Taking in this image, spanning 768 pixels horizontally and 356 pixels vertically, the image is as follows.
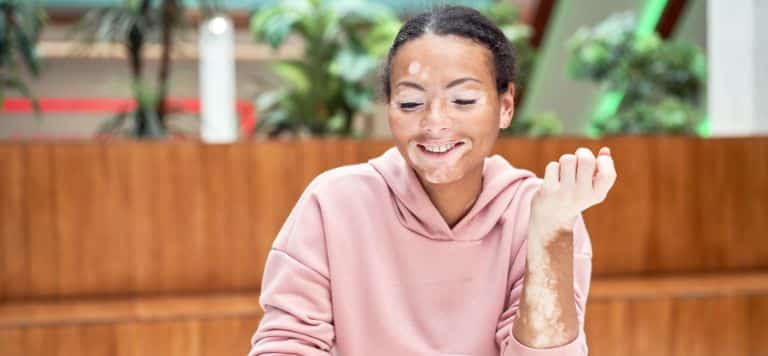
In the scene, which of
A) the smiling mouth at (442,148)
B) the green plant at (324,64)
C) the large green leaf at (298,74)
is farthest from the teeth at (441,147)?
the large green leaf at (298,74)

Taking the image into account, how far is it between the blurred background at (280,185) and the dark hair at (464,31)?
836 millimetres

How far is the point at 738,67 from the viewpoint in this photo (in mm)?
3617

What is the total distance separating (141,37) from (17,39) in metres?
0.40

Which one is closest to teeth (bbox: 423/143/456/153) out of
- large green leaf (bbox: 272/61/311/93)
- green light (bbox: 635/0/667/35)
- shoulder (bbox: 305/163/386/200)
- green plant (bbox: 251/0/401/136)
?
shoulder (bbox: 305/163/386/200)

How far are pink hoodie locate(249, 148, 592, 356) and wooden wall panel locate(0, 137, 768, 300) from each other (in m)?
1.71

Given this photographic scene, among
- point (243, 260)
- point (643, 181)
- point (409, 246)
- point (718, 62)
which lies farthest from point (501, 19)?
point (409, 246)

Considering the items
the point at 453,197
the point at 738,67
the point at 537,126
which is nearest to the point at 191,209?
the point at 537,126

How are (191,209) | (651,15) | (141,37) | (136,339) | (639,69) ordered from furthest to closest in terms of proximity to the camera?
(651,15) → (639,69) → (141,37) → (191,209) → (136,339)

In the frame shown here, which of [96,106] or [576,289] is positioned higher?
[96,106]

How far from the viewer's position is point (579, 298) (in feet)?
3.33

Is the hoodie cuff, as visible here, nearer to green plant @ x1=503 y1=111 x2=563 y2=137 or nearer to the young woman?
the young woman

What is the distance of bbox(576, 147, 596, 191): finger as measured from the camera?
0.84 metres

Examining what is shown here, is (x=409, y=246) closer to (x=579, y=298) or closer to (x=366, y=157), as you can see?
(x=579, y=298)

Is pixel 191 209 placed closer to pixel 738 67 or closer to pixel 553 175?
pixel 553 175
